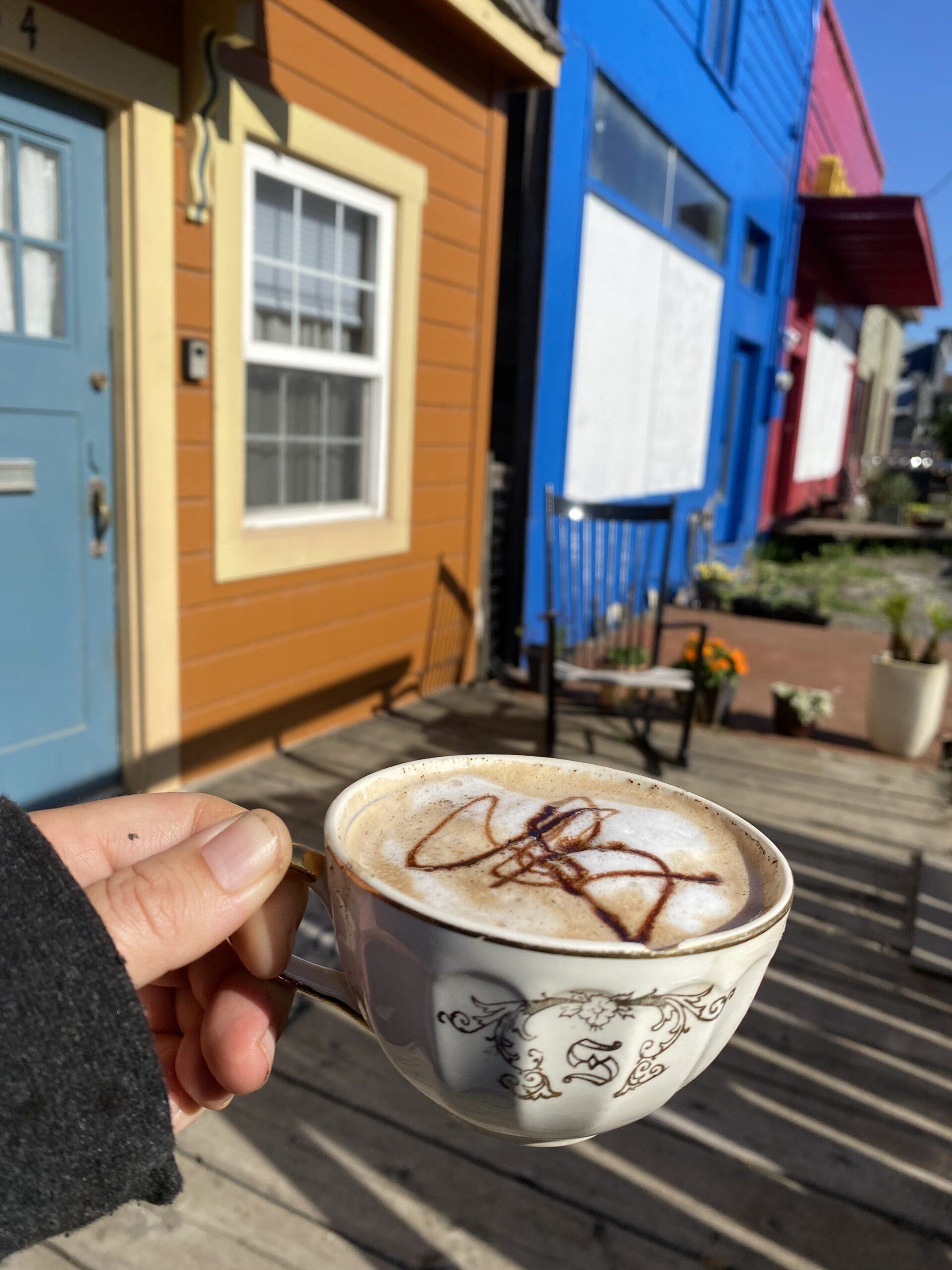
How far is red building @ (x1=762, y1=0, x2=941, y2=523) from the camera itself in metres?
11.1

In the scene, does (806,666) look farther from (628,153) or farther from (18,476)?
(18,476)

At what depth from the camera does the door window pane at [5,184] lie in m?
2.66

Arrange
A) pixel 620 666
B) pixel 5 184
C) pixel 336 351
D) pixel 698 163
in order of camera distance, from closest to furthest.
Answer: pixel 5 184 → pixel 336 351 → pixel 620 666 → pixel 698 163

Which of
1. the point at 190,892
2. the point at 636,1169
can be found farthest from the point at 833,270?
the point at 190,892

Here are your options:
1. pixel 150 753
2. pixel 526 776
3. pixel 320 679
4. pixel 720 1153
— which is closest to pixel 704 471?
pixel 320 679

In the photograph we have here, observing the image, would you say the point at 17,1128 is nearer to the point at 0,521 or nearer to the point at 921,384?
the point at 0,521

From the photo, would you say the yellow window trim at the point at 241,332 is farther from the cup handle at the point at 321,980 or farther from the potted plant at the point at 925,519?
the potted plant at the point at 925,519

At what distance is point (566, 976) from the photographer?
583 mm

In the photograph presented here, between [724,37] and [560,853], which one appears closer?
[560,853]

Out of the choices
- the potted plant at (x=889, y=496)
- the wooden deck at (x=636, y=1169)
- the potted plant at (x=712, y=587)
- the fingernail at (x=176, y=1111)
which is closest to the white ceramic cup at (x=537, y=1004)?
the fingernail at (x=176, y=1111)

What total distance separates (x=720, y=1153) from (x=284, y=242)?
3531 mm

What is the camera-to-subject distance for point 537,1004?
1.96ft

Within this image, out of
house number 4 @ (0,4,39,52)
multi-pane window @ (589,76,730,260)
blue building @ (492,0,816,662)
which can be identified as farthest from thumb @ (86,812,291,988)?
multi-pane window @ (589,76,730,260)

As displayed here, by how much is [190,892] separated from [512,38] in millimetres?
4244
